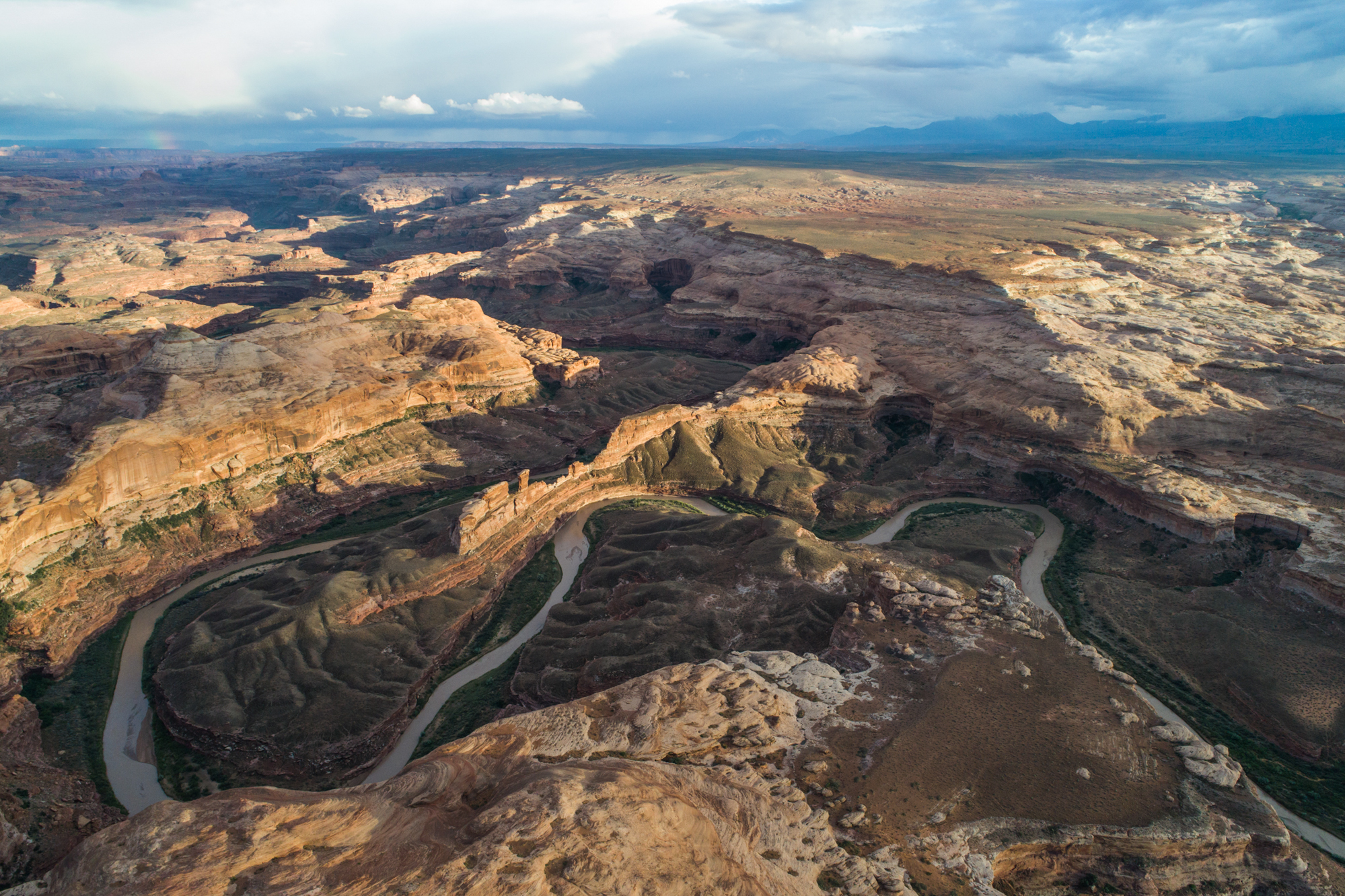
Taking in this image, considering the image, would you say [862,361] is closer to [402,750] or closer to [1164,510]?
[1164,510]

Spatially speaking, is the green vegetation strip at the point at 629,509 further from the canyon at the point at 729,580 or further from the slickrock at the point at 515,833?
the slickrock at the point at 515,833

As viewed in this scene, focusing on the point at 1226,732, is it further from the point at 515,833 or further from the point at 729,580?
the point at 515,833

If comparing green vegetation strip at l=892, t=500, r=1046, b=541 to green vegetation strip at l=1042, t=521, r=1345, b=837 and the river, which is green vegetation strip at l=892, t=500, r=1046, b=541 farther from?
green vegetation strip at l=1042, t=521, r=1345, b=837

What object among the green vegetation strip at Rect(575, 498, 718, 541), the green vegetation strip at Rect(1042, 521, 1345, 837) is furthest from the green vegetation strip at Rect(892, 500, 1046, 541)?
the green vegetation strip at Rect(575, 498, 718, 541)

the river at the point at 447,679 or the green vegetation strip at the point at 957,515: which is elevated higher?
the green vegetation strip at the point at 957,515

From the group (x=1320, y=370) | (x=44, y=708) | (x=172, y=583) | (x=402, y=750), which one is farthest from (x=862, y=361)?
(x=44, y=708)

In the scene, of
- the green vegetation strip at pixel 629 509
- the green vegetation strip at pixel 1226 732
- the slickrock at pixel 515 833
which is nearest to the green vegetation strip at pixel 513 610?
the green vegetation strip at pixel 629 509
